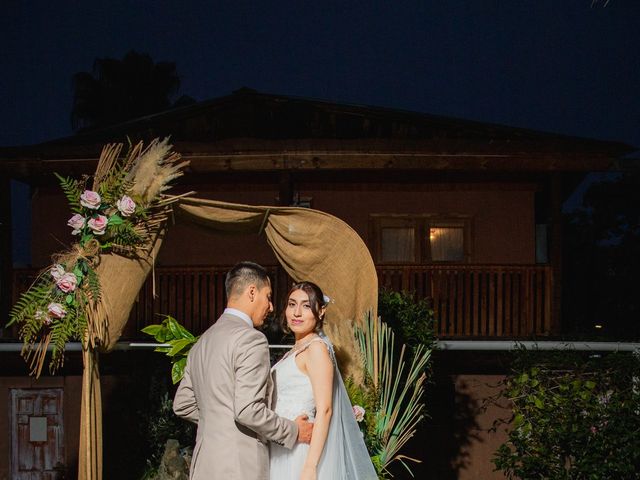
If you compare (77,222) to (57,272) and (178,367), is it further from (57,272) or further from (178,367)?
(178,367)

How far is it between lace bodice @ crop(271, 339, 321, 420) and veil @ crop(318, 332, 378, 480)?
245 millimetres

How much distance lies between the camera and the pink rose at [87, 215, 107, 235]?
473 cm

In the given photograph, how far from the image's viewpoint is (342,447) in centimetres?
460

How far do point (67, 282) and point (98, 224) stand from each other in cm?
47

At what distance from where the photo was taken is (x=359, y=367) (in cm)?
553

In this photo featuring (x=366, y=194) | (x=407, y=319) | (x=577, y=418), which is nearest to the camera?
(x=577, y=418)

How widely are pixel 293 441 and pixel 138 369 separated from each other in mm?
4465

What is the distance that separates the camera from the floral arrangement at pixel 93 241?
4684mm

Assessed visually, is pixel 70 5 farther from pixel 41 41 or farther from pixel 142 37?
pixel 142 37

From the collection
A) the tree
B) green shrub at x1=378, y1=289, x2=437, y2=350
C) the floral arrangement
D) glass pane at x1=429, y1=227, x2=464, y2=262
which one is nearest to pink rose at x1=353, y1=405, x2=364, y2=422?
the floral arrangement

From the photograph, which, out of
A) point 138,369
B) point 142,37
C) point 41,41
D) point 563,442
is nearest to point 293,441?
point 563,442

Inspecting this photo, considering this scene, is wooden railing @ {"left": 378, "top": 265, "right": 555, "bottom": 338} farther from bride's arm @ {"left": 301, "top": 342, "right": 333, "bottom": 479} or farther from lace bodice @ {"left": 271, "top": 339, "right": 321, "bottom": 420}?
bride's arm @ {"left": 301, "top": 342, "right": 333, "bottom": 479}

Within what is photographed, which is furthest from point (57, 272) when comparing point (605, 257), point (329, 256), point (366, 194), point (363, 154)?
point (605, 257)

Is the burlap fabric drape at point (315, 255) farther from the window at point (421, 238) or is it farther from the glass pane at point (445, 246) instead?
the glass pane at point (445, 246)
